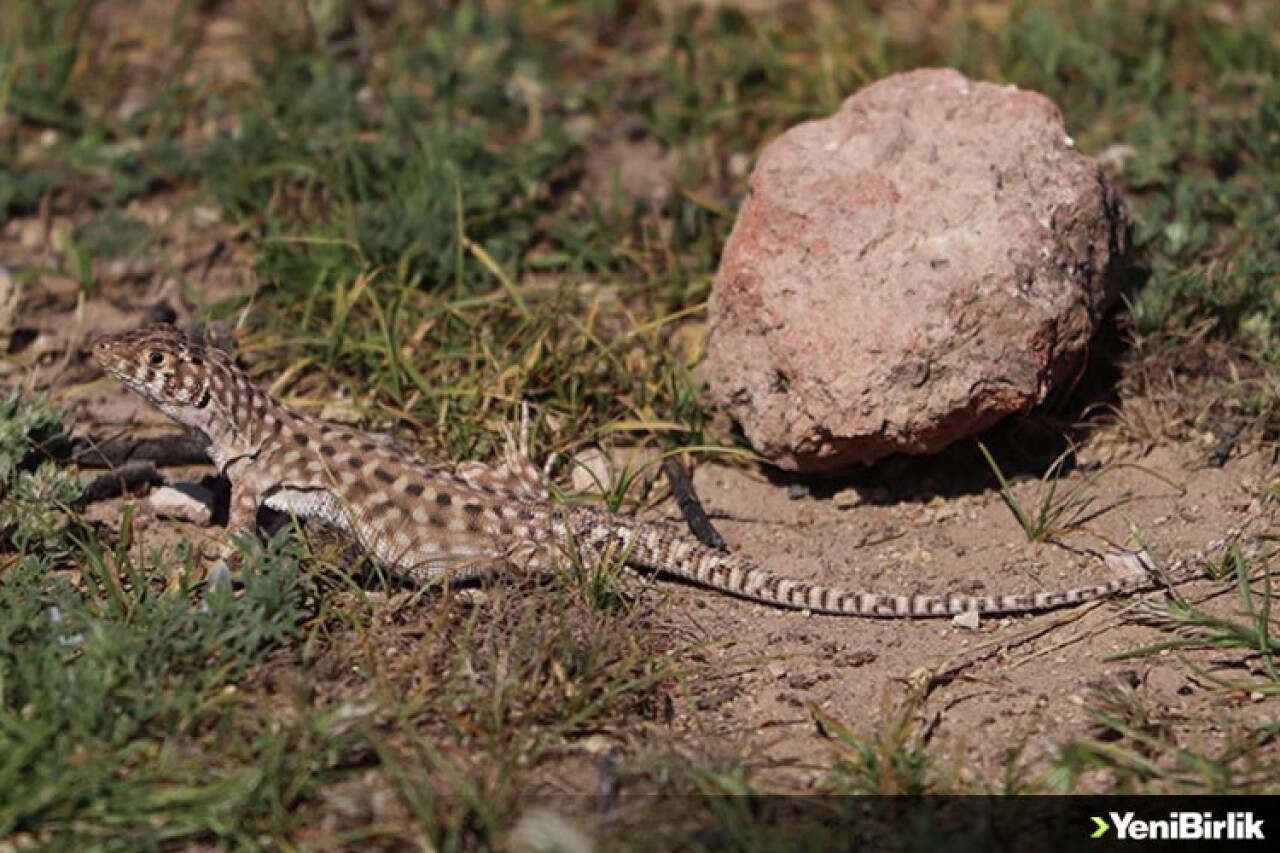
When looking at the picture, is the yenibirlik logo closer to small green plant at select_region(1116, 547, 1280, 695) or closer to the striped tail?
small green plant at select_region(1116, 547, 1280, 695)

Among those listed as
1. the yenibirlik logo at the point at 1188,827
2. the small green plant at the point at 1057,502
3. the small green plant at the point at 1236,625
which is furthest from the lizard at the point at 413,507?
the yenibirlik logo at the point at 1188,827

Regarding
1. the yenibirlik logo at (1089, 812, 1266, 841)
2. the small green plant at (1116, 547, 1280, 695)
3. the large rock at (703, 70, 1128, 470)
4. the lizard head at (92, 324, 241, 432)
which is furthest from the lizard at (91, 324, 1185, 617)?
the yenibirlik logo at (1089, 812, 1266, 841)

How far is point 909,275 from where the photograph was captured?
21.6ft

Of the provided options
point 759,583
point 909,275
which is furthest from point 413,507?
point 909,275

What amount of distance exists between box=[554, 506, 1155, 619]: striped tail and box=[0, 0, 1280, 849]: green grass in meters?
0.32

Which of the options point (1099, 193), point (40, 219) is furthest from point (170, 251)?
point (1099, 193)

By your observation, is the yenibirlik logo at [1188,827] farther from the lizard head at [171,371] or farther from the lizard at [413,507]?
the lizard head at [171,371]

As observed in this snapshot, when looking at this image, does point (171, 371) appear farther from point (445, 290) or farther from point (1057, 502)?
point (1057, 502)

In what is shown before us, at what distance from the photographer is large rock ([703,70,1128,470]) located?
648 cm

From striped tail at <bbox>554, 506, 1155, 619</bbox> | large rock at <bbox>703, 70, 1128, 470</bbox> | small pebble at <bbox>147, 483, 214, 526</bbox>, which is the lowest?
small pebble at <bbox>147, 483, 214, 526</bbox>

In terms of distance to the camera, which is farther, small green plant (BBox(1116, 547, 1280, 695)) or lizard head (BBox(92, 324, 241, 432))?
lizard head (BBox(92, 324, 241, 432))

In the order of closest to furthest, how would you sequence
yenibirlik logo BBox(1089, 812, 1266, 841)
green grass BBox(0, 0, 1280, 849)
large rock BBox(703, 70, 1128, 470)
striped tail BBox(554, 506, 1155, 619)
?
1. yenibirlik logo BBox(1089, 812, 1266, 841)
2. green grass BBox(0, 0, 1280, 849)
3. striped tail BBox(554, 506, 1155, 619)
4. large rock BBox(703, 70, 1128, 470)

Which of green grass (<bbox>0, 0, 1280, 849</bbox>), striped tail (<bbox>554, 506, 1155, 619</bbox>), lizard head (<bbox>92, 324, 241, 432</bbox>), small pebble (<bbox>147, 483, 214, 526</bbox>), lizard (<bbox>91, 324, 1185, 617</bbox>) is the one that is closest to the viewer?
green grass (<bbox>0, 0, 1280, 849</bbox>)

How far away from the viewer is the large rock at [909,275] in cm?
648
